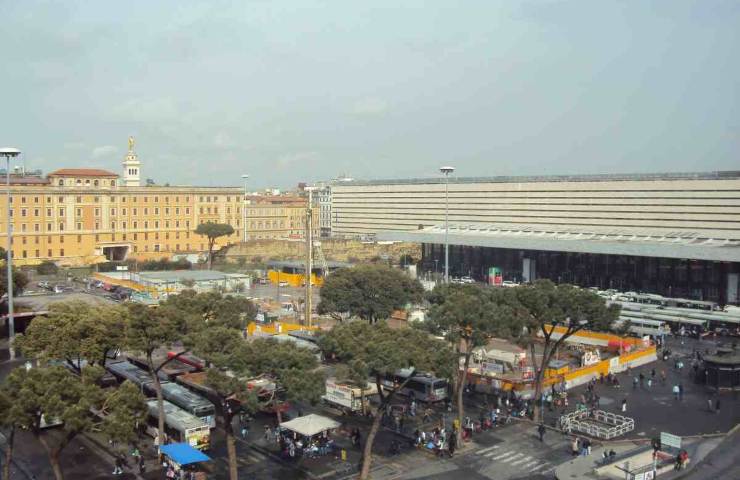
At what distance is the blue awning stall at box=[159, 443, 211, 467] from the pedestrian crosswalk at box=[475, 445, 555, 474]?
9132 millimetres

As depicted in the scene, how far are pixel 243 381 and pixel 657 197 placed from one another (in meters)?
51.6

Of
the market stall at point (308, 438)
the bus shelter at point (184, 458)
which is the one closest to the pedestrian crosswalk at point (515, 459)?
the market stall at point (308, 438)

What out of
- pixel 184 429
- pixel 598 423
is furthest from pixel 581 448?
pixel 184 429

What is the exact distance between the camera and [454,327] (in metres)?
24.7

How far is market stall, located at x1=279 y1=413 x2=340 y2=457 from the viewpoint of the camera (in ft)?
73.6

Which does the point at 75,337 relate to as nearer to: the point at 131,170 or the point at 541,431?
the point at 541,431

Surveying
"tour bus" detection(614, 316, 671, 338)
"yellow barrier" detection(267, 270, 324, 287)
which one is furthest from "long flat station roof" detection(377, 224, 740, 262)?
"yellow barrier" detection(267, 270, 324, 287)

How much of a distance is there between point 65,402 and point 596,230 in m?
56.8

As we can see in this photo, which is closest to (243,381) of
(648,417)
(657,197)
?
(648,417)

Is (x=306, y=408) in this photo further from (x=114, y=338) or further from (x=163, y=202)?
(x=163, y=202)

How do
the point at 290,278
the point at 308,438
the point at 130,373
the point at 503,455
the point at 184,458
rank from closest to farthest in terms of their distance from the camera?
the point at 184,458, the point at 503,455, the point at 308,438, the point at 130,373, the point at 290,278

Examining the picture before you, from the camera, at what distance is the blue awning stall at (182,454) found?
20.2 metres

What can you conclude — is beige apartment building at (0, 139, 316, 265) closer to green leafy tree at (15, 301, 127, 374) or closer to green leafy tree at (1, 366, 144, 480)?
green leafy tree at (15, 301, 127, 374)

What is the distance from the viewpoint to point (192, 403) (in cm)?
2500
